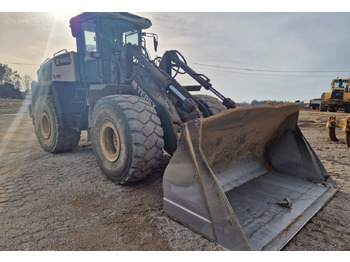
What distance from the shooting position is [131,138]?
2.83m

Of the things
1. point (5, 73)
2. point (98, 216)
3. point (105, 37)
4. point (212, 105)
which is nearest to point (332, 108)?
point (212, 105)

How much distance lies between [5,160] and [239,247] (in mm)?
4805

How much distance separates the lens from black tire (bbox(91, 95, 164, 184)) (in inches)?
112

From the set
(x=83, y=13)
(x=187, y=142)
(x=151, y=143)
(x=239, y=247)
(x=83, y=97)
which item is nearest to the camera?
Result: (x=239, y=247)

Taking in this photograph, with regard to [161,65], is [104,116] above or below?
below

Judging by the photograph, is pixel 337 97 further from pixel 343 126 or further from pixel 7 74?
pixel 7 74

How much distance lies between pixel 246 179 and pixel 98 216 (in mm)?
1839

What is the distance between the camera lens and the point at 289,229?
2164 mm

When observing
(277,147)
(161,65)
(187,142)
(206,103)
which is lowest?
(277,147)

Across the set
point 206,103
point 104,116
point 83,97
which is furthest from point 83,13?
point 206,103

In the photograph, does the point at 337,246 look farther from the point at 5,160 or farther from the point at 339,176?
the point at 5,160

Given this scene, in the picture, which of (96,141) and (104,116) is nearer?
(104,116)

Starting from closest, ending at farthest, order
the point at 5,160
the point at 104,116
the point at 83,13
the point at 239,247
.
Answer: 1. the point at 239,247
2. the point at 104,116
3. the point at 83,13
4. the point at 5,160

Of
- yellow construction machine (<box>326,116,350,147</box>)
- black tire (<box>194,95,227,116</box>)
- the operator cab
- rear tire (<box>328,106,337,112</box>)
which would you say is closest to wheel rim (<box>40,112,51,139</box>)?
the operator cab
